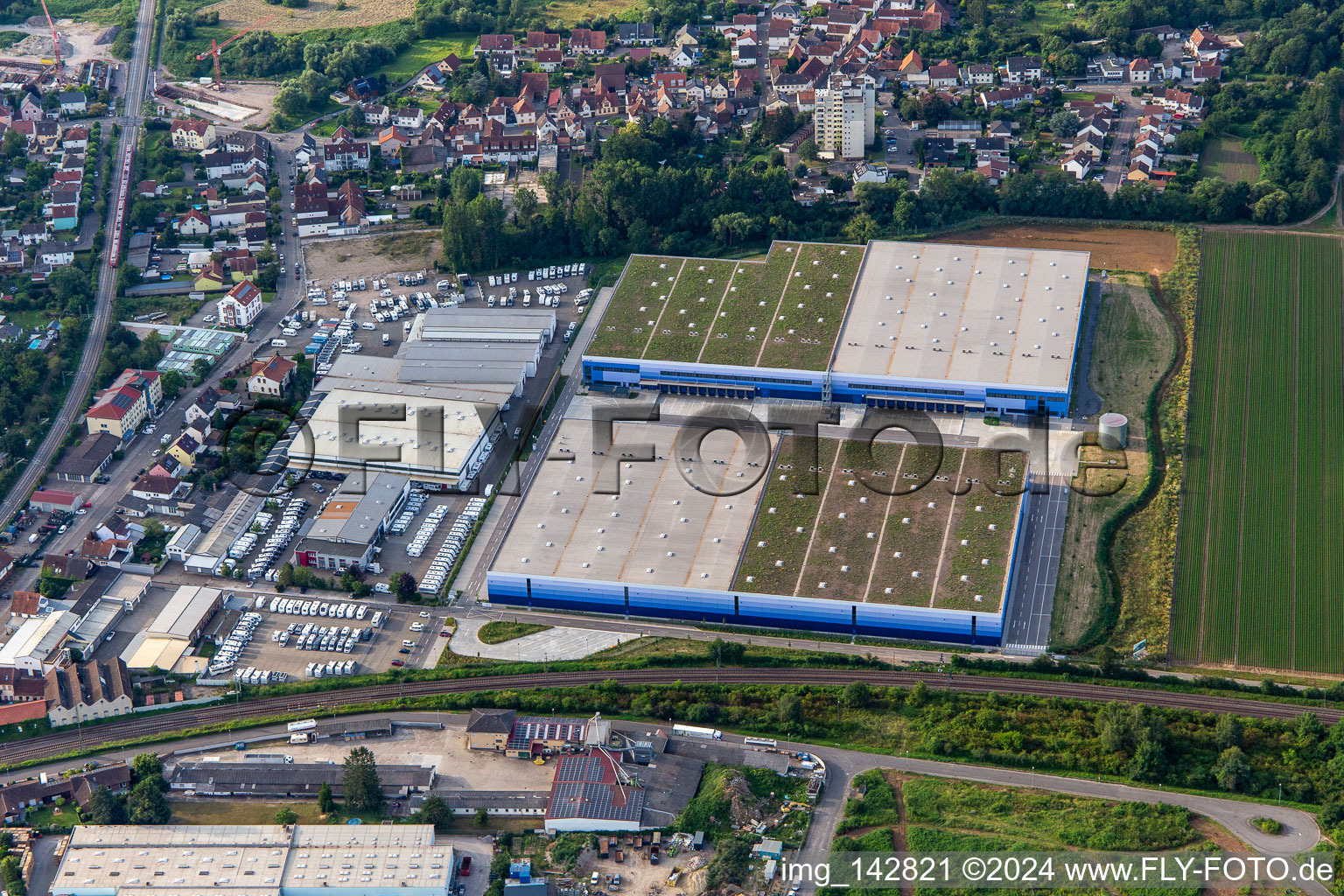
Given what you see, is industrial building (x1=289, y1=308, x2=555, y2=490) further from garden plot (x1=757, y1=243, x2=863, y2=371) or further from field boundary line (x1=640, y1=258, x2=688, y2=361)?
garden plot (x1=757, y1=243, x2=863, y2=371)

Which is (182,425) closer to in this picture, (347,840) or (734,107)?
(347,840)

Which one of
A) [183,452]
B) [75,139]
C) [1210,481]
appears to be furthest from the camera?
[75,139]

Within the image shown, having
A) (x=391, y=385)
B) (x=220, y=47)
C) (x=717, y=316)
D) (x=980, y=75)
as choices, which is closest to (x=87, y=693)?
(x=391, y=385)

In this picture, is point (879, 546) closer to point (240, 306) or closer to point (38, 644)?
point (38, 644)

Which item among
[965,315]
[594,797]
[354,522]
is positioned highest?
[965,315]

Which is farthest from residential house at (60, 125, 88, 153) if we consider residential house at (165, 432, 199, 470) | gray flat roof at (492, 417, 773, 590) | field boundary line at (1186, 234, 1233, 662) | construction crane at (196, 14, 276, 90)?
field boundary line at (1186, 234, 1233, 662)

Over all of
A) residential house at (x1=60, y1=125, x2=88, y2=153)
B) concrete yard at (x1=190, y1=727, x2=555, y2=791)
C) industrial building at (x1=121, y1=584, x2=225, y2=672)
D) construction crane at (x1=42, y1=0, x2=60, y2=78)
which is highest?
construction crane at (x1=42, y1=0, x2=60, y2=78)

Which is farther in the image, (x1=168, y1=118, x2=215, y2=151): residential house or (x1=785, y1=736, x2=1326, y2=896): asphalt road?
(x1=168, y1=118, x2=215, y2=151): residential house
